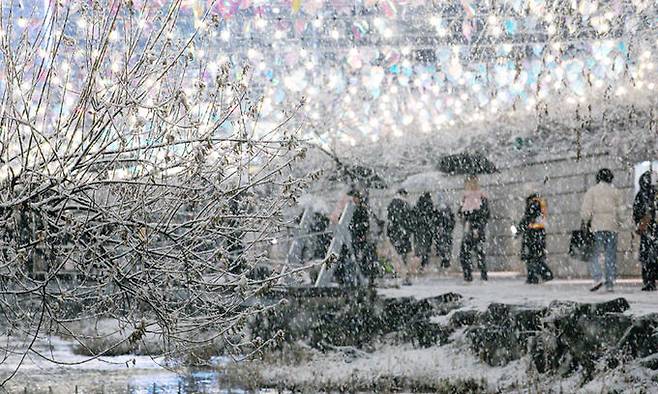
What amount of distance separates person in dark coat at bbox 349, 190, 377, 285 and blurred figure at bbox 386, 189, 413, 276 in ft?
11.3

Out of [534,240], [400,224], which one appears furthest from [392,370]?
[400,224]

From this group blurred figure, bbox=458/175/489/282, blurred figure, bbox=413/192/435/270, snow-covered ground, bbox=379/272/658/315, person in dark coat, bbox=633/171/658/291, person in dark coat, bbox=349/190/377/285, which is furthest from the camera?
blurred figure, bbox=413/192/435/270

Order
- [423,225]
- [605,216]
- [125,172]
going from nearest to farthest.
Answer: [125,172], [605,216], [423,225]

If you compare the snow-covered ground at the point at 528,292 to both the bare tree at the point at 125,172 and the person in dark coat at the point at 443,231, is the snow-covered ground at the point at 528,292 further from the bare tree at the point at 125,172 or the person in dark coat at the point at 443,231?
the bare tree at the point at 125,172

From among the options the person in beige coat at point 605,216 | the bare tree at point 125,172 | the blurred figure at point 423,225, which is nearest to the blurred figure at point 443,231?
the blurred figure at point 423,225

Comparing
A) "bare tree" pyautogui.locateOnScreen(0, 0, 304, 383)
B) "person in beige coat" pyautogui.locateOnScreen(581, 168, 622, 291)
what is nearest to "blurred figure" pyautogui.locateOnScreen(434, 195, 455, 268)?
"person in beige coat" pyautogui.locateOnScreen(581, 168, 622, 291)

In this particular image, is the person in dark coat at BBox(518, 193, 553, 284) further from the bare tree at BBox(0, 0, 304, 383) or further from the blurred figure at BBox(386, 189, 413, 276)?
the bare tree at BBox(0, 0, 304, 383)

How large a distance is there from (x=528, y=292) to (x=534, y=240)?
2655 mm

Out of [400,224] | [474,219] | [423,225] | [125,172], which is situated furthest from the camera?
[423,225]

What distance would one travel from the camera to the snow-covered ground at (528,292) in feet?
43.2

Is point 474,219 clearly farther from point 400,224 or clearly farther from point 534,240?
point 400,224

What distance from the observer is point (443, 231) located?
71.6 feet

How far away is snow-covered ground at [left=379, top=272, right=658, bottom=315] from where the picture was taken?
1317cm

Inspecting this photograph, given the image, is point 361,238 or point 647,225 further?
point 361,238
